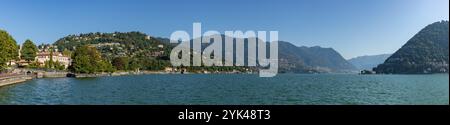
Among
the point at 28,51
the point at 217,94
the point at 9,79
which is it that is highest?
the point at 28,51

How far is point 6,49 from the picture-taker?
65812 millimetres

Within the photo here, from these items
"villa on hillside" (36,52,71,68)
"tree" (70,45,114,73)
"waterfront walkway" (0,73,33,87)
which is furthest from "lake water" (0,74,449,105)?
"villa on hillside" (36,52,71,68)

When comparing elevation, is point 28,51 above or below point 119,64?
above

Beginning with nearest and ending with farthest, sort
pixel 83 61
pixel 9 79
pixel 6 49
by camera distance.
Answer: pixel 9 79 < pixel 6 49 < pixel 83 61

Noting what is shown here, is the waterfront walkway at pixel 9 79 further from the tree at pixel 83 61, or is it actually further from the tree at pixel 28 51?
the tree at pixel 83 61

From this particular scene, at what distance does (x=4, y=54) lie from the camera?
64.3 metres

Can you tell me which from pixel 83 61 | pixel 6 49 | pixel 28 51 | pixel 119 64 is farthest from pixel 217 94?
pixel 119 64

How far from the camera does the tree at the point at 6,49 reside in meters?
64.2

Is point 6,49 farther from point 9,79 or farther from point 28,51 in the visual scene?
point 28,51

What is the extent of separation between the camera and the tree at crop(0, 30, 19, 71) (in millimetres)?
64188

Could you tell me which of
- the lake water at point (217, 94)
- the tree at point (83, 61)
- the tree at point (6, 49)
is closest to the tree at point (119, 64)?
the tree at point (83, 61)

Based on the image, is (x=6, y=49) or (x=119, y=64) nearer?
(x=6, y=49)
